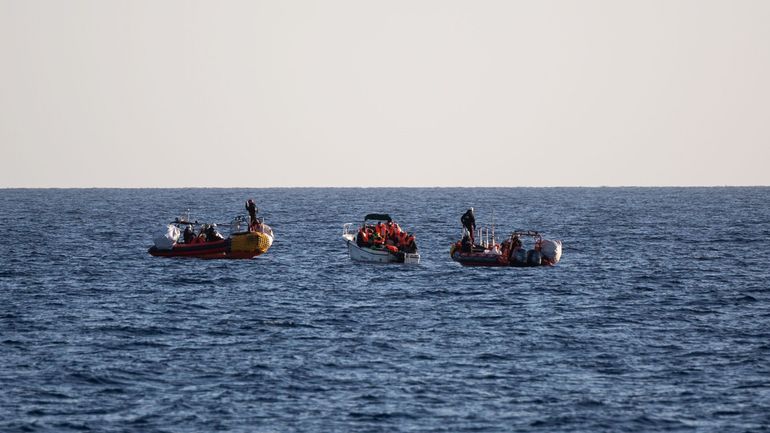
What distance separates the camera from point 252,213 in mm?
62125

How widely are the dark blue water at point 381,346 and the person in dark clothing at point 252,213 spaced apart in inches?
90.3

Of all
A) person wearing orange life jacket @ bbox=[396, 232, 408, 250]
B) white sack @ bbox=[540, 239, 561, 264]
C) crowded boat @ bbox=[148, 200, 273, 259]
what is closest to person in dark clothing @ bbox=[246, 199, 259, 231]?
crowded boat @ bbox=[148, 200, 273, 259]

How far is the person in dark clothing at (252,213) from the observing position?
6194 cm

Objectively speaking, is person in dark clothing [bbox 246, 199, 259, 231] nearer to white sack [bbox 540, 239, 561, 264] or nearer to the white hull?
the white hull

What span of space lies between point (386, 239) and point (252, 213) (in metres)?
7.87

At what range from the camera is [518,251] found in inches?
2299

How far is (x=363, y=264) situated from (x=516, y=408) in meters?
36.4

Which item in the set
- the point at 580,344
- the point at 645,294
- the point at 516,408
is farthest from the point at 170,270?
the point at 516,408

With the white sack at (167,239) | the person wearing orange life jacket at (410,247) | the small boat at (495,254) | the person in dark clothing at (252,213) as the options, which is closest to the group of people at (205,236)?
the white sack at (167,239)

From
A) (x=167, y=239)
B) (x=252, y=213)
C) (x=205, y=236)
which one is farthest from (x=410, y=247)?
(x=167, y=239)

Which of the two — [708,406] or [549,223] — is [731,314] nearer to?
[708,406]

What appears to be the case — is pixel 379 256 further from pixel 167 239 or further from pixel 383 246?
pixel 167 239

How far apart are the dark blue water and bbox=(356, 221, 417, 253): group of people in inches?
48.5

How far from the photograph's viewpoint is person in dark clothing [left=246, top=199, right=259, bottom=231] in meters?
61.9
